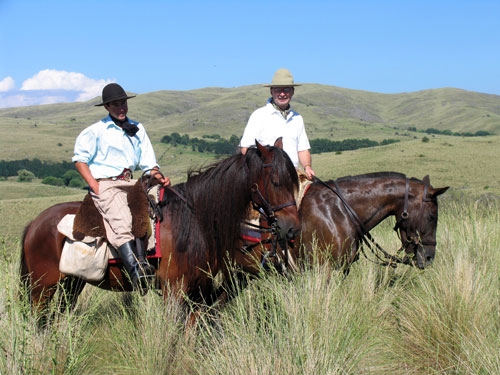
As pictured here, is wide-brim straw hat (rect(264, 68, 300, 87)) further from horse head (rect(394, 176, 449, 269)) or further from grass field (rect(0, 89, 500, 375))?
grass field (rect(0, 89, 500, 375))

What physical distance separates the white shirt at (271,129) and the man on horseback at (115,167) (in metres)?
1.47

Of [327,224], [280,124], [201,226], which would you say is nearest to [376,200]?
[327,224]

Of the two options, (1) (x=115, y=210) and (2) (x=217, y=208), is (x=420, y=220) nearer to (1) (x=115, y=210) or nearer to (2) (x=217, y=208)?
(2) (x=217, y=208)

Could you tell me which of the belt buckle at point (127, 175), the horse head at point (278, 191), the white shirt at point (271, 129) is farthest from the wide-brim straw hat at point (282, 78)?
the belt buckle at point (127, 175)

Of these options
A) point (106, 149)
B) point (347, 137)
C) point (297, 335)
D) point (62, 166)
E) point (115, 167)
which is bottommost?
point (62, 166)

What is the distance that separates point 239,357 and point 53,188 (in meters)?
52.2

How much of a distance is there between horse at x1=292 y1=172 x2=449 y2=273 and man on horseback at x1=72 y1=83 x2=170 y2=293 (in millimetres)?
1937

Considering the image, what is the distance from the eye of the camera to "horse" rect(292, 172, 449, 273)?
20.2 feet

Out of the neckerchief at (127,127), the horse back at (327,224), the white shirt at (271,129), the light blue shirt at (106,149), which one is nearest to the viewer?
the light blue shirt at (106,149)

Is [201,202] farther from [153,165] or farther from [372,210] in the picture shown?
[372,210]

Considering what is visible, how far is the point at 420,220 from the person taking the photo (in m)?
6.19

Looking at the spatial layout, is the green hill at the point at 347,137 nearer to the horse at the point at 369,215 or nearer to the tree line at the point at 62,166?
the horse at the point at 369,215

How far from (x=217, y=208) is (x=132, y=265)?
0.96 metres

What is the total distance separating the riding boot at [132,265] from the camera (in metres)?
4.78
